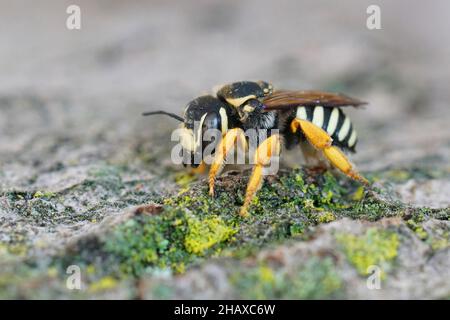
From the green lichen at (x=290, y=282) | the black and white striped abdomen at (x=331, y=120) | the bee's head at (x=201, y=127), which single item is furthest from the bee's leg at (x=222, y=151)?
the green lichen at (x=290, y=282)

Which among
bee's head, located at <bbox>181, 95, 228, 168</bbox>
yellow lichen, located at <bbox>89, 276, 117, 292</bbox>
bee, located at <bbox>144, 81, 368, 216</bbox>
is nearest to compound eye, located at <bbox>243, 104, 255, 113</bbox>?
Result: bee, located at <bbox>144, 81, 368, 216</bbox>

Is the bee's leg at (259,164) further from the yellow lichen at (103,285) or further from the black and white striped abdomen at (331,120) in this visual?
the yellow lichen at (103,285)

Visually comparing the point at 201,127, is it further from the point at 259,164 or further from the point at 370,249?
the point at 370,249

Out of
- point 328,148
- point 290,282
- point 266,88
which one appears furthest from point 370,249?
point 266,88

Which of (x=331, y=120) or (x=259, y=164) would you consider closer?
(x=259, y=164)

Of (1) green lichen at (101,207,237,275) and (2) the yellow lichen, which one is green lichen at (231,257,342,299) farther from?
(2) the yellow lichen

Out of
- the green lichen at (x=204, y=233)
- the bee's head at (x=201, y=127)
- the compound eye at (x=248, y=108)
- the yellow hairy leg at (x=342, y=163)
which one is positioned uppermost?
the compound eye at (x=248, y=108)
